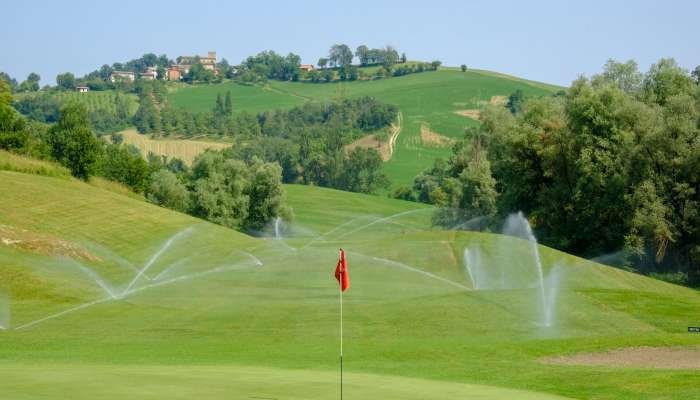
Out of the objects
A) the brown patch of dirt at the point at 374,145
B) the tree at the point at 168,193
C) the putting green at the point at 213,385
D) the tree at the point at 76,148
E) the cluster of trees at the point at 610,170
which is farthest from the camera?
the brown patch of dirt at the point at 374,145

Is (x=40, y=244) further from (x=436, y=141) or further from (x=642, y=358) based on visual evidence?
(x=436, y=141)

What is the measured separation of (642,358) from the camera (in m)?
30.4

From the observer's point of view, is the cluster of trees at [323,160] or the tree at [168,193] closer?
the tree at [168,193]

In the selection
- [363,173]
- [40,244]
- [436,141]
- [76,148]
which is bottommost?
[363,173]

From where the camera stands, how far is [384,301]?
42.2 meters

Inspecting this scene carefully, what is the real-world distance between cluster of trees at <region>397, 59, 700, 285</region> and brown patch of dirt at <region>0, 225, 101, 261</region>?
3737cm

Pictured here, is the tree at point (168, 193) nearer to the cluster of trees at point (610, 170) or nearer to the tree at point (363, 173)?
the cluster of trees at point (610, 170)

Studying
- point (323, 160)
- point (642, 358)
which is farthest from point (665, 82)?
point (323, 160)

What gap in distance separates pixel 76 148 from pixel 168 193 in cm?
1488

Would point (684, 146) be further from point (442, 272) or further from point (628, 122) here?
point (442, 272)

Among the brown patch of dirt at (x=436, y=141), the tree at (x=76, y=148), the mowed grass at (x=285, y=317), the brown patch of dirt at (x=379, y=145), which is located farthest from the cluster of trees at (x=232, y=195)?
the brown patch of dirt at (x=436, y=141)

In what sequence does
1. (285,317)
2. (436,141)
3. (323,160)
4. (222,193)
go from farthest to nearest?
1. (436,141)
2. (323,160)
3. (222,193)
4. (285,317)

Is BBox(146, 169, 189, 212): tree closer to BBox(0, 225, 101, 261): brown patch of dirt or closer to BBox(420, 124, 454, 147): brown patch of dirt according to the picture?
BBox(0, 225, 101, 261): brown patch of dirt

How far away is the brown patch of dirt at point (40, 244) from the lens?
5256 centimetres
